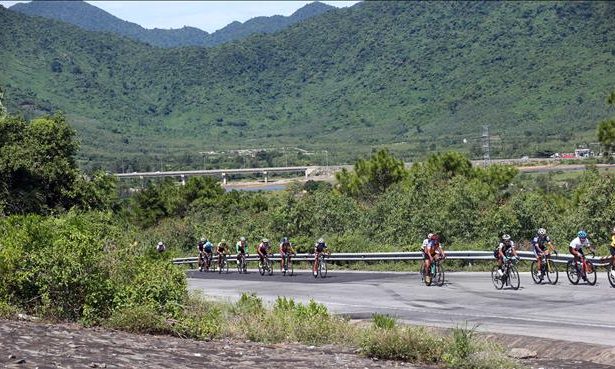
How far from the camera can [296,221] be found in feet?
177

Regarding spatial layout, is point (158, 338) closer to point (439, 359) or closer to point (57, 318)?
point (57, 318)

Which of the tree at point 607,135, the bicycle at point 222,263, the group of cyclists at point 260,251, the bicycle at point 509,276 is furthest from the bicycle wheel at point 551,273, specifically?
the tree at point 607,135

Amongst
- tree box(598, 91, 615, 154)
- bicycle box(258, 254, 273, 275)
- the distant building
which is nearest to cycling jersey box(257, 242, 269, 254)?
bicycle box(258, 254, 273, 275)

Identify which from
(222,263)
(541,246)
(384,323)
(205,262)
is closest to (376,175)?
(205,262)

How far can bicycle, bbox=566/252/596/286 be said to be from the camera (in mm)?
25531

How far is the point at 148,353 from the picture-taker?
481 inches

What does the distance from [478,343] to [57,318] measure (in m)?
6.33

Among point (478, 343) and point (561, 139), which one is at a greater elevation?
point (561, 139)

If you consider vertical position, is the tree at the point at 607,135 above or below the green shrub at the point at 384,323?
above

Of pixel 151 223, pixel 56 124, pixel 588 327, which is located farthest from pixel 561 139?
pixel 588 327

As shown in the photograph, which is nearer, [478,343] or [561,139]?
[478,343]

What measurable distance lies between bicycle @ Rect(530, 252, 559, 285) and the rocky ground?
1186 cm

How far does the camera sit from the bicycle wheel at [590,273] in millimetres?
25636

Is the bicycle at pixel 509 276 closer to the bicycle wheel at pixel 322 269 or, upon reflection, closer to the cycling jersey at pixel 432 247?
the cycling jersey at pixel 432 247
